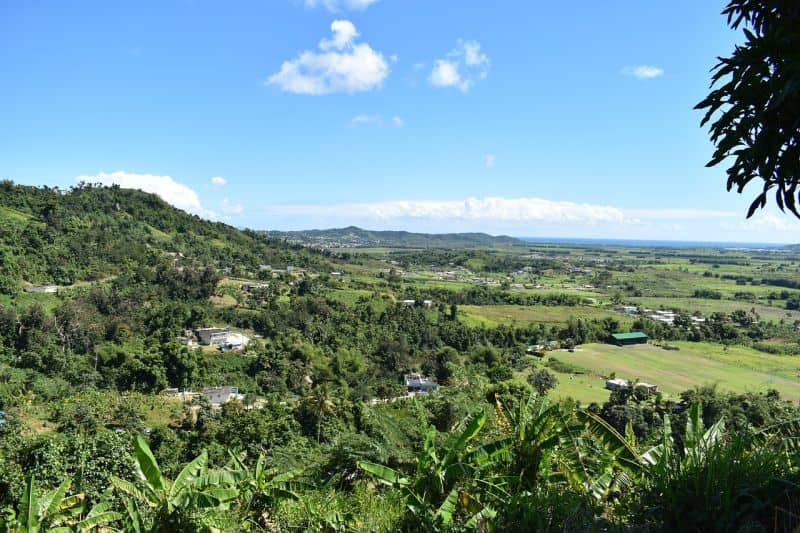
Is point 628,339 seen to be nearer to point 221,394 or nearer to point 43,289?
point 221,394

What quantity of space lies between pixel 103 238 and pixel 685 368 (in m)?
65.7

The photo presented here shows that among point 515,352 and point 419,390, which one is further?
point 515,352

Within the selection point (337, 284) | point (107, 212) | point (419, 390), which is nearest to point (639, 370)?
point (419, 390)

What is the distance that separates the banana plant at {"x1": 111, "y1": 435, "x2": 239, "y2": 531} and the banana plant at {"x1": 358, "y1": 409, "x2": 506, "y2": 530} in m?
1.31

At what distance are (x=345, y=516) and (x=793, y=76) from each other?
4.32 meters

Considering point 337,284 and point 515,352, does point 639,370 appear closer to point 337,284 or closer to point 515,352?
point 515,352

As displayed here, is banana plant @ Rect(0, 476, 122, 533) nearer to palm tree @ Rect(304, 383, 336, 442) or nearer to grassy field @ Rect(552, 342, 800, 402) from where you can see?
palm tree @ Rect(304, 383, 336, 442)

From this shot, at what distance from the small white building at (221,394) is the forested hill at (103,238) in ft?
74.8

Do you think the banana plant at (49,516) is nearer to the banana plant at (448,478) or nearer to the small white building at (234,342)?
the banana plant at (448,478)

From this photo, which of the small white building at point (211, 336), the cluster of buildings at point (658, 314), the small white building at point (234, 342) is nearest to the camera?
the small white building at point (234, 342)

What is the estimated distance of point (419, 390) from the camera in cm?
3722

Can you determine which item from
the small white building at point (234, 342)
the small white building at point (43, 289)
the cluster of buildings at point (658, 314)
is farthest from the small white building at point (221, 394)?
the cluster of buildings at point (658, 314)

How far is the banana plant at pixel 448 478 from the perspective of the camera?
346 centimetres

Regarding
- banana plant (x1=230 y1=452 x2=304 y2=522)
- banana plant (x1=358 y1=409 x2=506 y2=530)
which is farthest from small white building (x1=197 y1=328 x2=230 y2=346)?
banana plant (x1=358 y1=409 x2=506 y2=530)
